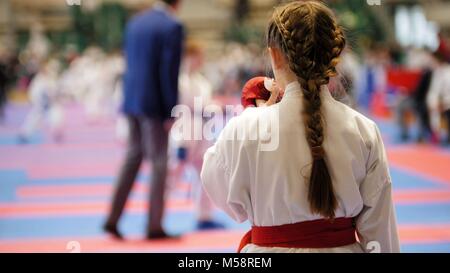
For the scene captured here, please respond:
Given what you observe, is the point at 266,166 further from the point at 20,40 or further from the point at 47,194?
the point at 20,40

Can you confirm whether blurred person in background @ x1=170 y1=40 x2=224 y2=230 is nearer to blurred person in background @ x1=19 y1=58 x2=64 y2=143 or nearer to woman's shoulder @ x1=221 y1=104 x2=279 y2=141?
woman's shoulder @ x1=221 y1=104 x2=279 y2=141

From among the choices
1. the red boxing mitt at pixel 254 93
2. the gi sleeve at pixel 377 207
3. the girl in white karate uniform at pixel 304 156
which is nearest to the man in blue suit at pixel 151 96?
the red boxing mitt at pixel 254 93

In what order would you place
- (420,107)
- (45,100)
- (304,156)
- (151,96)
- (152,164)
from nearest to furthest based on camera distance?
(304,156) < (151,96) < (152,164) < (420,107) < (45,100)

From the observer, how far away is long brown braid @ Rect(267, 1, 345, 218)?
1866 millimetres

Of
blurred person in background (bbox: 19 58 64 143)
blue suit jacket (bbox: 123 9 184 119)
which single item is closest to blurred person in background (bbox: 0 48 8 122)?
blurred person in background (bbox: 19 58 64 143)

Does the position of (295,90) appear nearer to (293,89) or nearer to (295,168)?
(293,89)

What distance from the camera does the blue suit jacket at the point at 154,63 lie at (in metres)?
4.59

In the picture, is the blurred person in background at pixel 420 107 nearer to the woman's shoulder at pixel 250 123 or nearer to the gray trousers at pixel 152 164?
the gray trousers at pixel 152 164

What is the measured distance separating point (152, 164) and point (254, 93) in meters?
2.77

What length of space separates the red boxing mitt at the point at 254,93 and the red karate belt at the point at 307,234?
0.41 m

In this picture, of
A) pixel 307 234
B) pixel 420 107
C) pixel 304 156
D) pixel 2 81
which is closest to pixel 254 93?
pixel 304 156

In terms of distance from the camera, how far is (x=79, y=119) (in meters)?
16.0

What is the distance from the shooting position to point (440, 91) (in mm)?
9547
